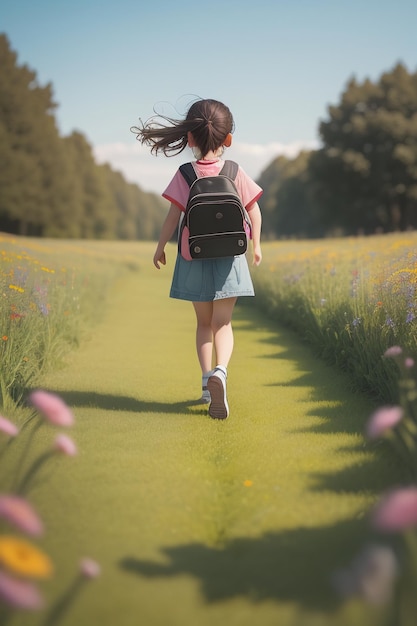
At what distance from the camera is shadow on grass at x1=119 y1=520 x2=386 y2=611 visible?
7.52ft

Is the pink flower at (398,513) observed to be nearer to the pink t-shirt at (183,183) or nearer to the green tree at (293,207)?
the pink t-shirt at (183,183)

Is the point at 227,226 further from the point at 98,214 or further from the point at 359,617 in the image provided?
the point at 98,214

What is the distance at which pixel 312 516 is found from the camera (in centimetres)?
292

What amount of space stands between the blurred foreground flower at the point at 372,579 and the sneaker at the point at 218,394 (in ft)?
9.31

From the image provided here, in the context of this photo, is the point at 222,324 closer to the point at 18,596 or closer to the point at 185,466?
the point at 185,466

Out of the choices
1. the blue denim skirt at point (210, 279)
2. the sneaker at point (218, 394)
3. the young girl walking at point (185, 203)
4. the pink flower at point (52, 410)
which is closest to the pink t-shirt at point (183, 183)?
the young girl walking at point (185, 203)

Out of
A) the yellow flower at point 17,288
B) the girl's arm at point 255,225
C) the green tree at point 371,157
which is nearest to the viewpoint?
the girl's arm at point 255,225

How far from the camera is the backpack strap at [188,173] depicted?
4.74 meters

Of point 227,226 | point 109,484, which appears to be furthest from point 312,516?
point 227,226

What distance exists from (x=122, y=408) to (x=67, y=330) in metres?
2.63

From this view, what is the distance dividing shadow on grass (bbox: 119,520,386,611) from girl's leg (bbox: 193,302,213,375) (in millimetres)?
2311

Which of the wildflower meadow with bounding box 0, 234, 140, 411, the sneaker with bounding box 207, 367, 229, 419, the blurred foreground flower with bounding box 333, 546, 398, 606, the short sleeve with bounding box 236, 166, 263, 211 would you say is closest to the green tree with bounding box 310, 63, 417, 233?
the wildflower meadow with bounding box 0, 234, 140, 411

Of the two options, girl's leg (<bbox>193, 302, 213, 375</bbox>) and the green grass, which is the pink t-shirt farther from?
the green grass

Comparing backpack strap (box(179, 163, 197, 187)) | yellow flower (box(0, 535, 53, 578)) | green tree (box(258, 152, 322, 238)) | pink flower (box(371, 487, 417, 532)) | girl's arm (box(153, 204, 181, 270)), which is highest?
green tree (box(258, 152, 322, 238))
